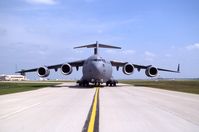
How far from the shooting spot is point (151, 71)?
139ft

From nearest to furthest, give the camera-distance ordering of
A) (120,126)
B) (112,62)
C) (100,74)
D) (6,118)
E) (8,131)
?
(8,131) < (120,126) < (6,118) < (100,74) < (112,62)

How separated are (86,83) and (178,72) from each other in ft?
42.5

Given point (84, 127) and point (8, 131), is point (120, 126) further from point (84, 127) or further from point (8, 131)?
point (8, 131)

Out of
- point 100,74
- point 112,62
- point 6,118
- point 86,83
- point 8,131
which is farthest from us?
point 112,62

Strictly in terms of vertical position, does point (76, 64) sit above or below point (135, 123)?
above

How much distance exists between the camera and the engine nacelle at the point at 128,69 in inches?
1642

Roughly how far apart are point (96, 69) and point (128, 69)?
767 centimetres

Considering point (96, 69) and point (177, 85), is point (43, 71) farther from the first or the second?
point (177, 85)

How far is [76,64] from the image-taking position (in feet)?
140

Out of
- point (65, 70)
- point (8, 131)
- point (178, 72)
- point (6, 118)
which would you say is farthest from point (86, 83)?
point (8, 131)

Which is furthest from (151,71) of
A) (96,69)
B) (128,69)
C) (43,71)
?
(43,71)

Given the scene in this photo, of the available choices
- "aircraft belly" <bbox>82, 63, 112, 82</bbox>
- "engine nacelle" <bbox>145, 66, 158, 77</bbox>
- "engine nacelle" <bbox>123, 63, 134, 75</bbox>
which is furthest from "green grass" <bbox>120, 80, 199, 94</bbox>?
"aircraft belly" <bbox>82, 63, 112, 82</bbox>

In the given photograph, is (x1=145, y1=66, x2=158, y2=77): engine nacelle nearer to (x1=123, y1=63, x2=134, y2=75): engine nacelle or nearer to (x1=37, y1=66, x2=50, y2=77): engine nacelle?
(x1=123, y1=63, x2=134, y2=75): engine nacelle

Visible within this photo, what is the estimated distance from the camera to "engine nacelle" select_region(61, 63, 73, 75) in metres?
40.3
